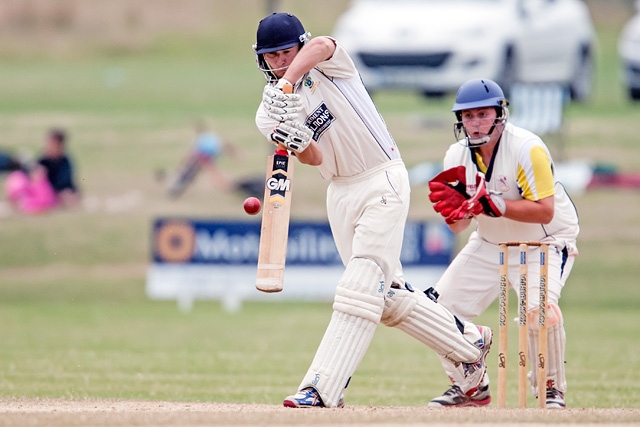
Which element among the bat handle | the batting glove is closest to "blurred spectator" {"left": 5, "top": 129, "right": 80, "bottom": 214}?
the bat handle

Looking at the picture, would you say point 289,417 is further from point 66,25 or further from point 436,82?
point 66,25

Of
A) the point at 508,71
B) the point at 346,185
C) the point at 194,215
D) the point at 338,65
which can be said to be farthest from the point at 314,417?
the point at 508,71

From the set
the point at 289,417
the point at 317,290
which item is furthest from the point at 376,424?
the point at 317,290

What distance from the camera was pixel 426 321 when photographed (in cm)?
572

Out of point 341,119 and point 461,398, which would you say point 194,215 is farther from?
point 341,119

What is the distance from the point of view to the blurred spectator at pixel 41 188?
1506 cm

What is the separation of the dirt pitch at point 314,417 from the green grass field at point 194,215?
138 cm

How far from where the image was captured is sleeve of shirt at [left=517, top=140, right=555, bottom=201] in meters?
5.96

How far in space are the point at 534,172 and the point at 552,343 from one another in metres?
0.88

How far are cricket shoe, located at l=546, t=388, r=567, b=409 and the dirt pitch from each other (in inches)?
23.1

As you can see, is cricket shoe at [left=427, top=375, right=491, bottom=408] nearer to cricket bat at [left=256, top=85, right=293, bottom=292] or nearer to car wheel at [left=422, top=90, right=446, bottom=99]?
cricket bat at [left=256, top=85, right=293, bottom=292]

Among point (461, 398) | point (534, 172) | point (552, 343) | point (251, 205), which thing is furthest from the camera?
point (461, 398)

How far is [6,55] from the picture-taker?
2097 centimetres

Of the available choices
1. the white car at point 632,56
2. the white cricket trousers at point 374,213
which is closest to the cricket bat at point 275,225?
the white cricket trousers at point 374,213
